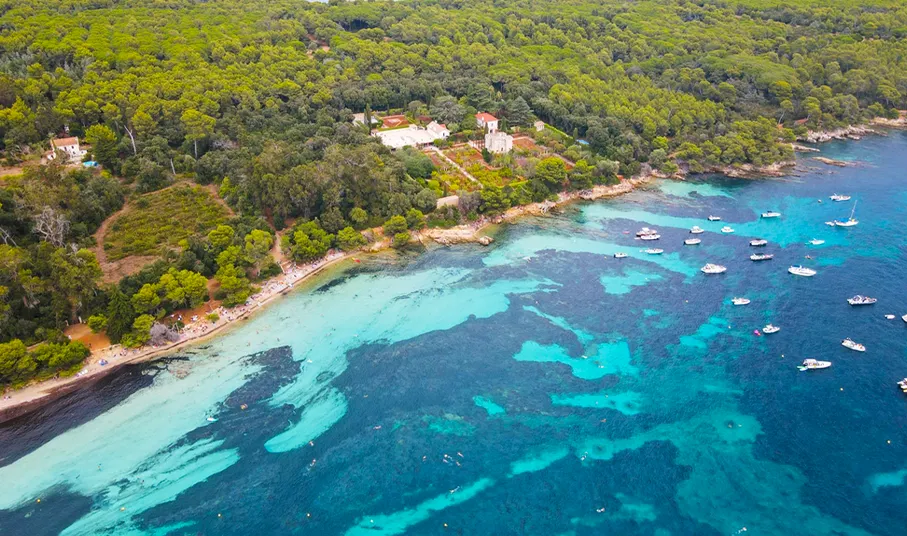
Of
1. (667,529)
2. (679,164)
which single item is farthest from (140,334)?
(679,164)

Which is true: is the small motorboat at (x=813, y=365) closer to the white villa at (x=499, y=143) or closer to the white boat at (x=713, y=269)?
the white boat at (x=713, y=269)

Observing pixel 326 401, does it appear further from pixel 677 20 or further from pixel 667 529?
pixel 677 20

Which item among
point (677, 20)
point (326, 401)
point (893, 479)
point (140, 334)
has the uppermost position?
point (677, 20)

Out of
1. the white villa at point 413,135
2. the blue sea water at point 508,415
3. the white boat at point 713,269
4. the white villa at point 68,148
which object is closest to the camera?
the blue sea water at point 508,415

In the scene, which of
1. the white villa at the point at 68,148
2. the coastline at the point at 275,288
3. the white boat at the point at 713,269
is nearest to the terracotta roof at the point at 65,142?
the white villa at the point at 68,148

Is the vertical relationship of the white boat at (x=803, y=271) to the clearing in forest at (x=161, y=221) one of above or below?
below


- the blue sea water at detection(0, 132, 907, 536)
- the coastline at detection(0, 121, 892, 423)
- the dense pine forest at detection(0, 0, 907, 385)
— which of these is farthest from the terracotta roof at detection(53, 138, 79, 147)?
the blue sea water at detection(0, 132, 907, 536)
